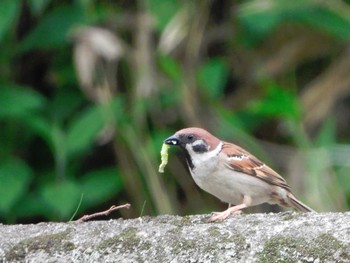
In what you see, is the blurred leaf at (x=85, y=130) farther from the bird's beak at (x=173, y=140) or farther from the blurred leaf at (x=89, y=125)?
the bird's beak at (x=173, y=140)

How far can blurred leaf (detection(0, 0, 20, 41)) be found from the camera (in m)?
4.69

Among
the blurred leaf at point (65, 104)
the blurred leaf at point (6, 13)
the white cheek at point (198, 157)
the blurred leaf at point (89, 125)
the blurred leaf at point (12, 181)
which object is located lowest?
the blurred leaf at point (12, 181)

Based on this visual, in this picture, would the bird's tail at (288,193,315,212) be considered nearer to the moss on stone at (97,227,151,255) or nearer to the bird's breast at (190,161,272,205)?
the bird's breast at (190,161,272,205)

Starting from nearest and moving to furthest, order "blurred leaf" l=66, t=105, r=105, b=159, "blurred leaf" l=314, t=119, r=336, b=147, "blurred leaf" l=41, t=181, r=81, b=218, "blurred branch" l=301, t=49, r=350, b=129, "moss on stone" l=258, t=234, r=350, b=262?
1. "moss on stone" l=258, t=234, r=350, b=262
2. "blurred leaf" l=41, t=181, r=81, b=218
3. "blurred leaf" l=66, t=105, r=105, b=159
4. "blurred leaf" l=314, t=119, r=336, b=147
5. "blurred branch" l=301, t=49, r=350, b=129

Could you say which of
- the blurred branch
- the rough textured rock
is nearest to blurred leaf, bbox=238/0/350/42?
the blurred branch

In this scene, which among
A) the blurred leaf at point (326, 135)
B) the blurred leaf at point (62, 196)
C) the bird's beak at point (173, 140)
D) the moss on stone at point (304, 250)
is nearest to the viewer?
the moss on stone at point (304, 250)

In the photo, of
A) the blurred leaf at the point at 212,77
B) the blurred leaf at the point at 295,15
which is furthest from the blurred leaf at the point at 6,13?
the blurred leaf at the point at 295,15

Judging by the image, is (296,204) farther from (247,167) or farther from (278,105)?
(278,105)

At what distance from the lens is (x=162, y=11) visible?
16.5 ft

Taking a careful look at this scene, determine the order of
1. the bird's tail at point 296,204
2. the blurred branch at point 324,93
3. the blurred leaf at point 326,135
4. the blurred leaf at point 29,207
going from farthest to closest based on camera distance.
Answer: the blurred branch at point 324,93 < the blurred leaf at point 326,135 < the blurred leaf at point 29,207 < the bird's tail at point 296,204

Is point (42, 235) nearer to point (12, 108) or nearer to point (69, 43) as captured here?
point (12, 108)

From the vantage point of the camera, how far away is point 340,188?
4.77 meters

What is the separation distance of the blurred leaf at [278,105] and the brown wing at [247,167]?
1.22 m

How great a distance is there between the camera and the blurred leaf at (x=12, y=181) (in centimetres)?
457
